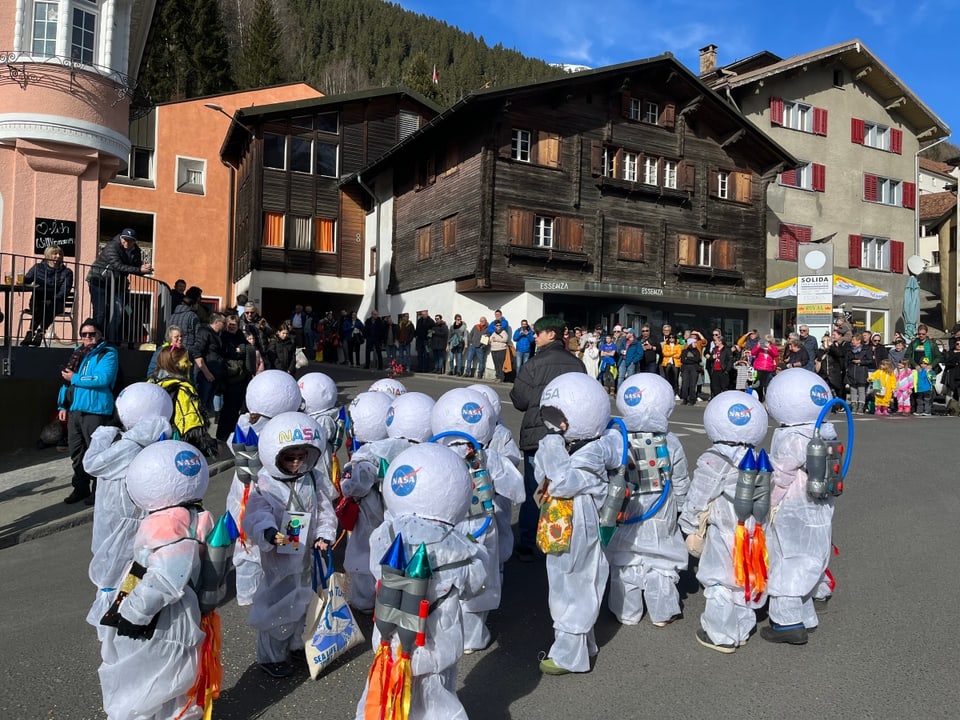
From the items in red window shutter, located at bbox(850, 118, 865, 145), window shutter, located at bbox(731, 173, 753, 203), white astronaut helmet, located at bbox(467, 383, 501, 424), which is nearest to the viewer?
white astronaut helmet, located at bbox(467, 383, 501, 424)

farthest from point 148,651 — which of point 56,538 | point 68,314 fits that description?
point 68,314

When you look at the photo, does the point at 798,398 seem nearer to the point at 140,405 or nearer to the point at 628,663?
the point at 628,663

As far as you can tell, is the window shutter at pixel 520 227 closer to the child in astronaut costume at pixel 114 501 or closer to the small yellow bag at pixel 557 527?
the child in astronaut costume at pixel 114 501

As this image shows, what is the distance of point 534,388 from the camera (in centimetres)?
631

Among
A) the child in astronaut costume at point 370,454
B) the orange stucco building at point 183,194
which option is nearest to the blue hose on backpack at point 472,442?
the child in astronaut costume at point 370,454

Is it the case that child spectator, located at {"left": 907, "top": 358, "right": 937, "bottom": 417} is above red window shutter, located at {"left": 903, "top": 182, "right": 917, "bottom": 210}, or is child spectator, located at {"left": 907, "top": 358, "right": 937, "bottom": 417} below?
below

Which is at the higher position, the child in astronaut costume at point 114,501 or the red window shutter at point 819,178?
the red window shutter at point 819,178

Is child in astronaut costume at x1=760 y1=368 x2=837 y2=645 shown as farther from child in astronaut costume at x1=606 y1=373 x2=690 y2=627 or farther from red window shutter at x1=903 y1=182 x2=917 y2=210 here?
red window shutter at x1=903 y1=182 x2=917 y2=210

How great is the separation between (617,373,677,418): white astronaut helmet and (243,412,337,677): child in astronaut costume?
205 cm

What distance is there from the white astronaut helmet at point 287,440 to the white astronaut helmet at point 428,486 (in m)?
1.01

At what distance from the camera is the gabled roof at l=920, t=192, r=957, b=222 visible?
1626 inches

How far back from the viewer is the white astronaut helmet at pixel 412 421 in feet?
15.6

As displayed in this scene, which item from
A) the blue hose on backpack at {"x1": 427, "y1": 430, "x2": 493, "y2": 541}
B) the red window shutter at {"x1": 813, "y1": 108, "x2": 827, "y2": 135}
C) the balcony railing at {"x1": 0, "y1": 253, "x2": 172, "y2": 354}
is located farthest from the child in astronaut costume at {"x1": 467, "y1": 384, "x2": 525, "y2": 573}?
the red window shutter at {"x1": 813, "y1": 108, "x2": 827, "y2": 135}

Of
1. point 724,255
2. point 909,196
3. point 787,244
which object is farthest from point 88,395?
point 909,196
